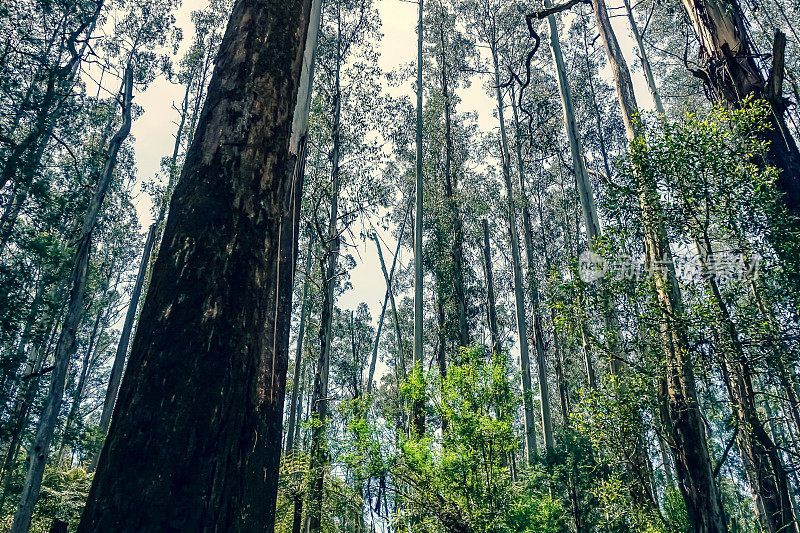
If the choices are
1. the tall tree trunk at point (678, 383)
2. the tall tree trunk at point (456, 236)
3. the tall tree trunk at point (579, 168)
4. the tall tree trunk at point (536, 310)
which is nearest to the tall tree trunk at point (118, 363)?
the tall tree trunk at point (456, 236)

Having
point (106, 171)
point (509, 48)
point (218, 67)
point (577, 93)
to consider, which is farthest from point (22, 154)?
point (577, 93)

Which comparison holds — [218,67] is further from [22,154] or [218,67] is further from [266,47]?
[22,154]

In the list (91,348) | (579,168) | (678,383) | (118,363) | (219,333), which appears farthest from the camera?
(91,348)

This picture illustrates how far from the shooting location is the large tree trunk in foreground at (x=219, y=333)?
0.86 meters

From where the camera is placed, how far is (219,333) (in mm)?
1017

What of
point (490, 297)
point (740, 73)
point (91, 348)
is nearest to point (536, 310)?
point (490, 297)

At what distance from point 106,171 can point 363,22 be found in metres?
8.27

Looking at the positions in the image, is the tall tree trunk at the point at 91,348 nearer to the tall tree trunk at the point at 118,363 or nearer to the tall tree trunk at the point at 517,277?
the tall tree trunk at the point at 118,363

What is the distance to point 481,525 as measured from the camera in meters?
5.54

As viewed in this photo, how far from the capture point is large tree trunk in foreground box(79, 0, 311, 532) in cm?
86

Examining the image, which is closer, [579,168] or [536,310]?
[579,168]

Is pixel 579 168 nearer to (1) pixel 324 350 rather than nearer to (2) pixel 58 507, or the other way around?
(1) pixel 324 350

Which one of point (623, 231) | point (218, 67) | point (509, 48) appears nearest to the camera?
point (218, 67)

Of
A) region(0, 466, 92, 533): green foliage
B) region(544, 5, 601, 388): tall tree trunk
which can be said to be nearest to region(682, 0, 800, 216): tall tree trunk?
region(544, 5, 601, 388): tall tree trunk
